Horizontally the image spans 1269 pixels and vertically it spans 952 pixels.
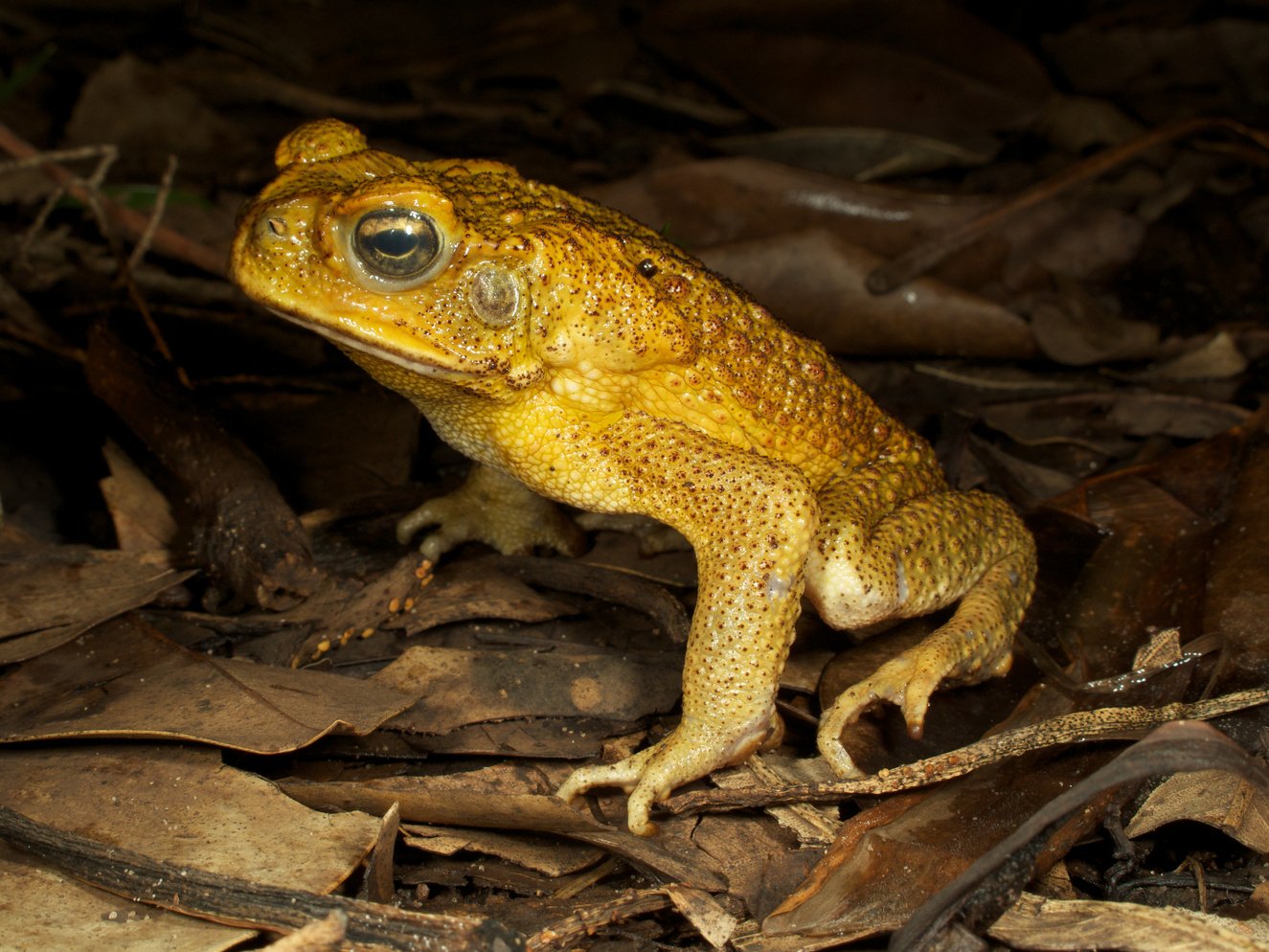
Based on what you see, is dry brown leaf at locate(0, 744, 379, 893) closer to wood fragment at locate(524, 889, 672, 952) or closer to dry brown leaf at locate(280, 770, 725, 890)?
dry brown leaf at locate(280, 770, 725, 890)

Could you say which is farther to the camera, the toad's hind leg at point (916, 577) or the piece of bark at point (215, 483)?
the piece of bark at point (215, 483)

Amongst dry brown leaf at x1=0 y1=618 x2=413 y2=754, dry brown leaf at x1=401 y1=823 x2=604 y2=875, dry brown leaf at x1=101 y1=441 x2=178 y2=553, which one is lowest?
dry brown leaf at x1=401 y1=823 x2=604 y2=875

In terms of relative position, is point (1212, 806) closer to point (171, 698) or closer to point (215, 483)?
point (171, 698)

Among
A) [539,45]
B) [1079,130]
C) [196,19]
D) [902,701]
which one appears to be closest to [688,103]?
[539,45]

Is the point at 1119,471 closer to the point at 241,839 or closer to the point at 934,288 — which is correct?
the point at 934,288

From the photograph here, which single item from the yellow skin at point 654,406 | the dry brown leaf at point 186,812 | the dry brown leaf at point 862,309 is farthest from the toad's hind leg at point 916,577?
the dry brown leaf at point 186,812

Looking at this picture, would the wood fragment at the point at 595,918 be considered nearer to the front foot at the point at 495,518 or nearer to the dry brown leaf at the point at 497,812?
the dry brown leaf at the point at 497,812

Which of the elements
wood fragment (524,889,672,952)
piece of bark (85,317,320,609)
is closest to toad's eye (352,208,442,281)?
piece of bark (85,317,320,609)
